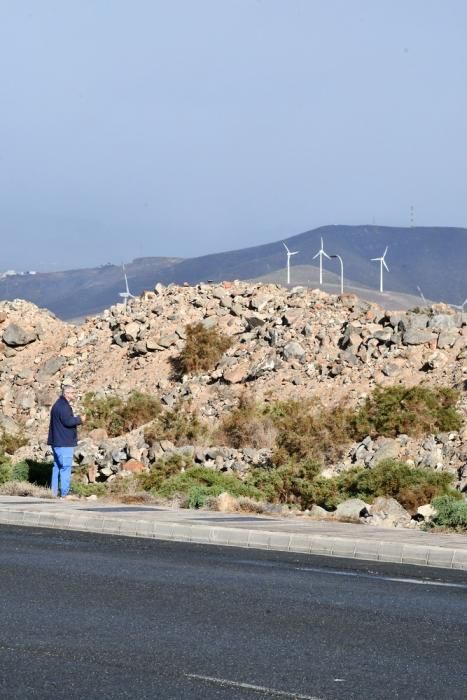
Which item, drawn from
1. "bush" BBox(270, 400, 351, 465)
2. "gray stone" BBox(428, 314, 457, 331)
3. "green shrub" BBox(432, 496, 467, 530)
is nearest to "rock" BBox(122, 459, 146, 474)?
"bush" BBox(270, 400, 351, 465)

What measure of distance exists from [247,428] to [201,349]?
20.8 ft

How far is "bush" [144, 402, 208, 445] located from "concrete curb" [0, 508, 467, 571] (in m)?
13.9

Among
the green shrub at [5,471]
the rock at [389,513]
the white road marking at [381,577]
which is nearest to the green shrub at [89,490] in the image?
the green shrub at [5,471]

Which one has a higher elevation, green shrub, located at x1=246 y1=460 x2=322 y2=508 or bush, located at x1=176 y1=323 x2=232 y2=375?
bush, located at x1=176 y1=323 x2=232 y2=375

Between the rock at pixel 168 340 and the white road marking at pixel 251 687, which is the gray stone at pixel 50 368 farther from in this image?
the white road marking at pixel 251 687

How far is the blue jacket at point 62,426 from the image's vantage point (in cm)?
2261

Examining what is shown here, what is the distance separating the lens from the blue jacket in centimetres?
2261

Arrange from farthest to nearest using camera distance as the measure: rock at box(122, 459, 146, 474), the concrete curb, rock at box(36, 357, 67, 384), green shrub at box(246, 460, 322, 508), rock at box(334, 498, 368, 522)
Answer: rock at box(36, 357, 67, 384) → rock at box(122, 459, 146, 474) → green shrub at box(246, 460, 322, 508) → rock at box(334, 498, 368, 522) → the concrete curb

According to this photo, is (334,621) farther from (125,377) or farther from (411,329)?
(125,377)

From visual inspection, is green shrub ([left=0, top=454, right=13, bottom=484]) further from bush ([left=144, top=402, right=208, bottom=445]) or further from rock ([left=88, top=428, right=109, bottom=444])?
rock ([left=88, top=428, right=109, bottom=444])

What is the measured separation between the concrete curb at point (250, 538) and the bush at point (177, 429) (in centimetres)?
1393

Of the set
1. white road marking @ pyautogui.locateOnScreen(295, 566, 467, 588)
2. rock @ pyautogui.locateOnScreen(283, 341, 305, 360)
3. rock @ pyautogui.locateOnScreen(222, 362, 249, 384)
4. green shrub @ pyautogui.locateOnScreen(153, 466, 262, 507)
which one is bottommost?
green shrub @ pyautogui.locateOnScreen(153, 466, 262, 507)

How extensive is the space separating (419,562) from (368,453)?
1491 centimetres

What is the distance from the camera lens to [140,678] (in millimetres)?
7730
